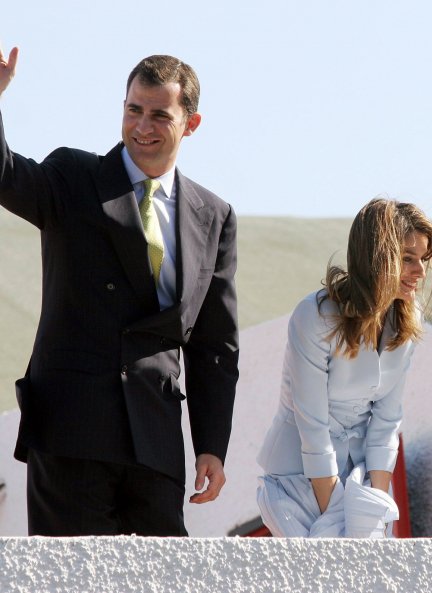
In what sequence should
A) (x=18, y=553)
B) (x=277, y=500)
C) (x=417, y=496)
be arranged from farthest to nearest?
(x=417, y=496) → (x=277, y=500) → (x=18, y=553)

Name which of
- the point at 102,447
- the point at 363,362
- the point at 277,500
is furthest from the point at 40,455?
the point at 363,362

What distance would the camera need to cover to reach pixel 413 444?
4.55 metres

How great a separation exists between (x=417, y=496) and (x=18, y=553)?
3080 millimetres

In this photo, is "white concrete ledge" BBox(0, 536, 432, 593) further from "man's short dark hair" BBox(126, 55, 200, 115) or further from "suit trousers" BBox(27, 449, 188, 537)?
"man's short dark hair" BBox(126, 55, 200, 115)

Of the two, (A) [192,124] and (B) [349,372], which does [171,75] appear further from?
(B) [349,372]

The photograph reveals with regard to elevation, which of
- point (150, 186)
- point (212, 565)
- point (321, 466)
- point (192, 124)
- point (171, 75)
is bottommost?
point (321, 466)

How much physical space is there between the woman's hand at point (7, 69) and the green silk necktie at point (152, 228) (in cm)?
43

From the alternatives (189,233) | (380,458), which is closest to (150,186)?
(189,233)

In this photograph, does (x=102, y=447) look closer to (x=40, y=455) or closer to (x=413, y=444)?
(x=40, y=455)

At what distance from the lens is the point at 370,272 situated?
9.09 feet

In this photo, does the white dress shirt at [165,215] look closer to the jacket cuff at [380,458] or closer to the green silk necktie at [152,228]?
the green silk necktie at [152,228]

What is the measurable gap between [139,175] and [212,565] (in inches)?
53.8

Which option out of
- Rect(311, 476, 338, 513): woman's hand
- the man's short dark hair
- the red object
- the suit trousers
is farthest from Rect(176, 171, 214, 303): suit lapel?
→ the red object

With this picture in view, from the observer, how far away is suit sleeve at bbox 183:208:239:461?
295cm
